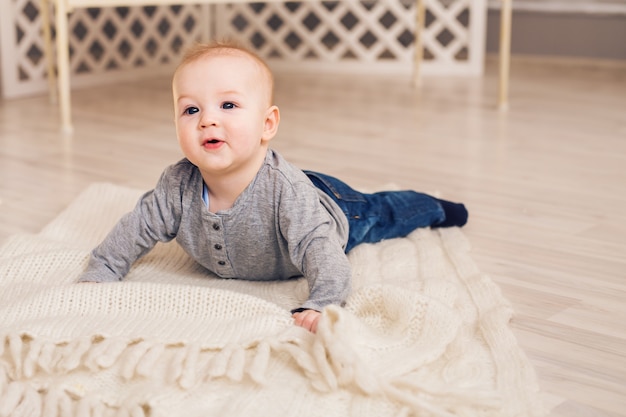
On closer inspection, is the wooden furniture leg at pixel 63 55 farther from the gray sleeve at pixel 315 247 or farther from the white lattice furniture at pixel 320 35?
the gray sleeve at pixel 315 247

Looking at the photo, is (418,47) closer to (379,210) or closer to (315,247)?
(379,210)

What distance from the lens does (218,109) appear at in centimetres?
98

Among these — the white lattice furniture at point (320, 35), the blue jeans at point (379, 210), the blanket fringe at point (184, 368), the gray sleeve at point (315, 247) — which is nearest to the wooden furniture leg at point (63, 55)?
the white lattice furniture at point (320, 35)

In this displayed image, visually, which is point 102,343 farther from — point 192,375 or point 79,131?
point 79,131

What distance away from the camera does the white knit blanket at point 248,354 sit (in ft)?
2.50

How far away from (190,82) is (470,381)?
0.43 meters

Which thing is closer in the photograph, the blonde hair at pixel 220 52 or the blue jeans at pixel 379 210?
the blonde hair at pixel 220 52

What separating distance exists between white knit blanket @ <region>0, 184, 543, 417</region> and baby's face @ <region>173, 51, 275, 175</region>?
15 cm

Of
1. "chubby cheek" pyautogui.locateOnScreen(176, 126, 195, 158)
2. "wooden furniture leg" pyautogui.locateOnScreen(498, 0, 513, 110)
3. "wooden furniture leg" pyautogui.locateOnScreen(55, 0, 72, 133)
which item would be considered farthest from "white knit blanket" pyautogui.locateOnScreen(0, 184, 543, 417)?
"wooden furniture leg" pyautogui.locateOnScreen(498, 0, 513, 110)

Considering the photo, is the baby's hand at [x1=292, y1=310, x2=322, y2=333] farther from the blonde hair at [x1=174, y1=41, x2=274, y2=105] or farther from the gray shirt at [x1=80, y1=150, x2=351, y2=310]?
the blonde hair at [x1=174, y1=41, x2=274, y2=105]

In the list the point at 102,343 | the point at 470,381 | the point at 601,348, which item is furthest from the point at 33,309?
the point at 601,348

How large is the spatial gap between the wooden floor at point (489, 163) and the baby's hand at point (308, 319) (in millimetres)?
219

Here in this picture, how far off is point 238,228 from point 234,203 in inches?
1.1

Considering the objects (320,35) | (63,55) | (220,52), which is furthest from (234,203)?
(320,35)
